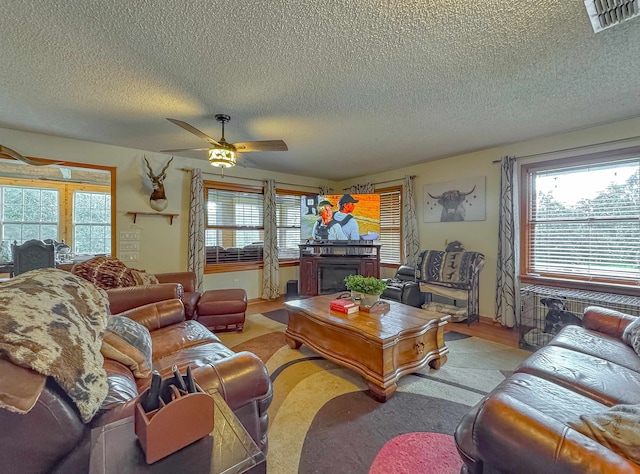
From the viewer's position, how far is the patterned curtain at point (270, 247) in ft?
17.0

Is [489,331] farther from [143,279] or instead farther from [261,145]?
[143,279]

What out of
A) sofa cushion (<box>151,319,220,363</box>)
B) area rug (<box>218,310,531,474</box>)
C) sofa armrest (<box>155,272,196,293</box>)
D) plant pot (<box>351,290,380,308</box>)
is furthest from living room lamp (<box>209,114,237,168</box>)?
area rug (<box>218,310,531,474</box>)

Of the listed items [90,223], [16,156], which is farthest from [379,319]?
[90,223]

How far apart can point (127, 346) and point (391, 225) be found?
4632mm

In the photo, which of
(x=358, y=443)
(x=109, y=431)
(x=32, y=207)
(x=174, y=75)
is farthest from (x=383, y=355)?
(x=32, y=207)

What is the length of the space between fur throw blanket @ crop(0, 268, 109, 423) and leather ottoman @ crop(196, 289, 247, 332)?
221 centimetres

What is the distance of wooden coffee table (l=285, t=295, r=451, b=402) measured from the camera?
206 centimetres

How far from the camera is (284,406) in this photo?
6.53ft

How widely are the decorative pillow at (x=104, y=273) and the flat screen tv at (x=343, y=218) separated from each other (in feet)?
9.34

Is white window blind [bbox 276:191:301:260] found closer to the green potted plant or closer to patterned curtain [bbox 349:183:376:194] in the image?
patterned curtain [bbox 349:183:376:194]

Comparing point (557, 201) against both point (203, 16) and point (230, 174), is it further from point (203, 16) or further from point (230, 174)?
point (230, 174)

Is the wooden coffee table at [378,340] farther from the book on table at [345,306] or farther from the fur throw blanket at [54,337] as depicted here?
the fur throw blanket at [54,337]

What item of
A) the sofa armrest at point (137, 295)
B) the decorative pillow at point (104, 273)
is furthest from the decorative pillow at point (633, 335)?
the decorative pillow at point (104, 273)

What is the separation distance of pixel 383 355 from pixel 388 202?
379cm
